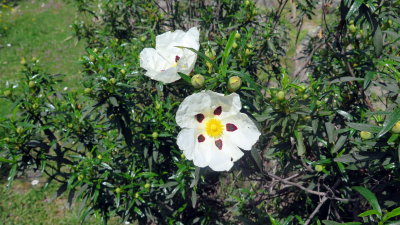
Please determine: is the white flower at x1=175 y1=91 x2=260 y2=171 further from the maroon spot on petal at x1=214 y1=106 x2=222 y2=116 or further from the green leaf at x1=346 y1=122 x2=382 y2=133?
the green leaf at x1=346 y1=122 x2=382 y2=133

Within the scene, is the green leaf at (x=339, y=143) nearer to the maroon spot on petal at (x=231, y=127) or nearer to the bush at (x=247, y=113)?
the bush at (x=247, y=113)

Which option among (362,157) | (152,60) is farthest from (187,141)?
(362,157)

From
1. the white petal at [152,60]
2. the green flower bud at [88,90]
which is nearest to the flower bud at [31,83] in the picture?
the green flower bud at [88,90]

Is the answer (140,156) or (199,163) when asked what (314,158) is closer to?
(199,163)

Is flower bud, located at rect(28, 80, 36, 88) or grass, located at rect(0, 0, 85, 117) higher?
flower bud, located at rect(28, 80, 36, 88)

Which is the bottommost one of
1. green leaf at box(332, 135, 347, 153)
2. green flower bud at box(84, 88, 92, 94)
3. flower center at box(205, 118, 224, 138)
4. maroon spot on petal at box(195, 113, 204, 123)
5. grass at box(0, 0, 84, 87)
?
grass at box(0, 0, 84, 87)

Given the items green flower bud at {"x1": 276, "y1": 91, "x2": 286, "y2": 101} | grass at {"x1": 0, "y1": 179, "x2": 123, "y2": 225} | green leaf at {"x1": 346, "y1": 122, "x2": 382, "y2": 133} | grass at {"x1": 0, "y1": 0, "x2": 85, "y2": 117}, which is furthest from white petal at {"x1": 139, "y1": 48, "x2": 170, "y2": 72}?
grass at {"x1": 0, "y1": 0, "x2": 85, "y2": 117}

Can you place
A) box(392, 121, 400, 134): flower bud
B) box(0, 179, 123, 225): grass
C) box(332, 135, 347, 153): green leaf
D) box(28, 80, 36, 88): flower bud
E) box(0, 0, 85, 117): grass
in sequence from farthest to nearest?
box(0, 0, 85, 117): grass, box(0, 179, 123, 225): grass, box(28, 80, 36, 88): flower bud, box(332, 135, 347, 153): green leaf, box(392, 121, 400, 134): flower bud

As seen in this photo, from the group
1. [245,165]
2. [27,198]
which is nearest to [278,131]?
[245,165]
